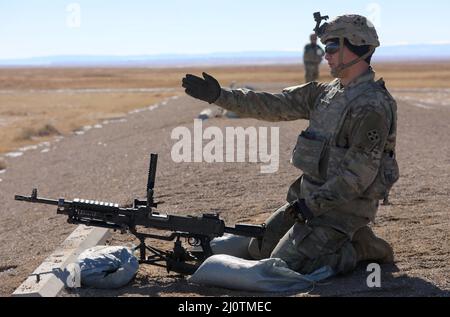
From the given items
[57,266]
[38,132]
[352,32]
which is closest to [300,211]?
[352,32]

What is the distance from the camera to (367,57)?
503 centimetres

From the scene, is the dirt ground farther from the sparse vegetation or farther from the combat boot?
the sparse vegetation

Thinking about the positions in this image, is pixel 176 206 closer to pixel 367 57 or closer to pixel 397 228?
pixel 397 228

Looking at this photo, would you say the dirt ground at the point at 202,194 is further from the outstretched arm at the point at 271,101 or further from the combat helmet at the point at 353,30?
the combat helmet at the point at 353,30

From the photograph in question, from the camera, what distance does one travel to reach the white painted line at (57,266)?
15.9 ft

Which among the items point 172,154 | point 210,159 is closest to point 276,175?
point 210,159

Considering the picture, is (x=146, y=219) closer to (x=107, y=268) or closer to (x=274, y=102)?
(x=107, y=268)

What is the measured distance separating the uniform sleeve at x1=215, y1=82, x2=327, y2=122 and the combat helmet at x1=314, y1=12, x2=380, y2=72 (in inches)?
20.5

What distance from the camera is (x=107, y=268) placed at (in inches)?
197

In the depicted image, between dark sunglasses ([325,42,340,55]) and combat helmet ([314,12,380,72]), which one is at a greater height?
combat helmet ([314,12,380,72])

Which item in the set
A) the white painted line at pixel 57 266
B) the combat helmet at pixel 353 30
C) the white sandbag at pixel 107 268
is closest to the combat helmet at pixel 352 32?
the combat helmet at pixel 353 30

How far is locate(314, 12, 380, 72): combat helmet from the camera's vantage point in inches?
193

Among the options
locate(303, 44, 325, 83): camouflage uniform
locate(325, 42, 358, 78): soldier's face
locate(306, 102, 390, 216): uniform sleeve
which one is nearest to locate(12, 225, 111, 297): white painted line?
locate(306, 102, 390, 216): uniform sleeve

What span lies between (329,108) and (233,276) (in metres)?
1.31
